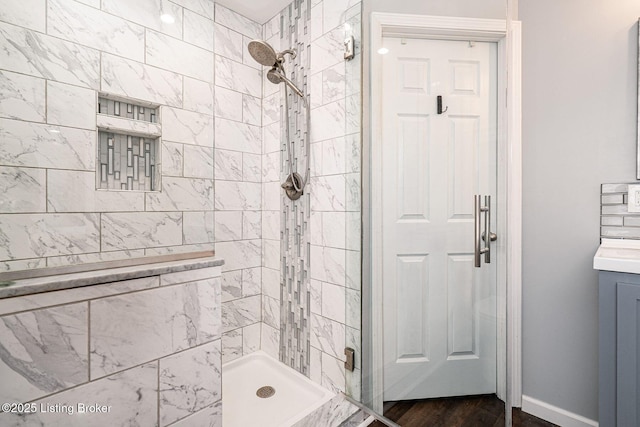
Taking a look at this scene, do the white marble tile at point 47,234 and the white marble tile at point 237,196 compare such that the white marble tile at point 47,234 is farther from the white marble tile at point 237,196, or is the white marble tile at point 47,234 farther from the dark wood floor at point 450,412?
the dark wood floor at point 450,412

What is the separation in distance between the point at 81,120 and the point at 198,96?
0.35 m

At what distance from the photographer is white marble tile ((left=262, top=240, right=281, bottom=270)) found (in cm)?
194

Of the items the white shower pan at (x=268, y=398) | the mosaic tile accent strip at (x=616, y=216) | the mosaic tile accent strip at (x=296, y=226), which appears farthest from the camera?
the mosaic tile accent strip at (x=296, y=226)

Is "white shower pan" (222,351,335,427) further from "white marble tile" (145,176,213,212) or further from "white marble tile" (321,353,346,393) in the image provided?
"white marble tile" (145,176,213,212)

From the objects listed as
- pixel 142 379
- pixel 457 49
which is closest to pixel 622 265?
pixel 457 49

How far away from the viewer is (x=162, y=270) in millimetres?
913

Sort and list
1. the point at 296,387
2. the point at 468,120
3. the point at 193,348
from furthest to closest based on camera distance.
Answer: the point at 296,387, the point at 468,120, the point at 193,348

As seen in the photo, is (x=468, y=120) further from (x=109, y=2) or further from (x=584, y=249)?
(x=109, y=2)

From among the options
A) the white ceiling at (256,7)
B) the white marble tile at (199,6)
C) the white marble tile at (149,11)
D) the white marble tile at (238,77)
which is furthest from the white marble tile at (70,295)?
the white ceiling at (256,7)

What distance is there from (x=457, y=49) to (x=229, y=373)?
6.92 feet

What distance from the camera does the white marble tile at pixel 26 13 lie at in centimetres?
64

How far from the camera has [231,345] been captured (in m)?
1.88

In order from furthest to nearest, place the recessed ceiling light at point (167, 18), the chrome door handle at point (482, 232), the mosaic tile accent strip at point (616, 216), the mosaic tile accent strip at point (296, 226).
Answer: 1. the mosaic tile accent strip at point (296, 226)
2. the mosaic tile accent strip at point (616, 216)
3. the chrome door handle at point (482, 232)
4. the recessed ceiling light at point (167, 18)

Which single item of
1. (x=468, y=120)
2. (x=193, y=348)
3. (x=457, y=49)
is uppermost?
(x=457, y=49)
